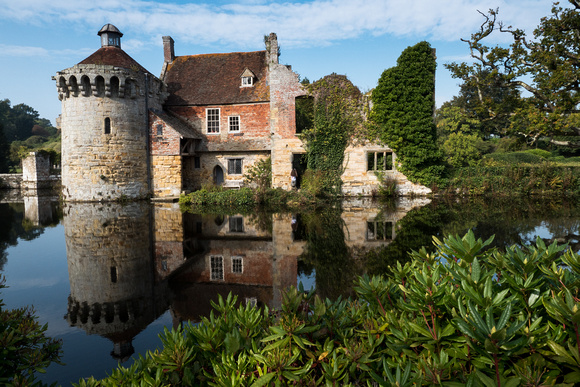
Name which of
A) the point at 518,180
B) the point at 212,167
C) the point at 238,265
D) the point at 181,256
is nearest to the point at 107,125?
the point at 212,167

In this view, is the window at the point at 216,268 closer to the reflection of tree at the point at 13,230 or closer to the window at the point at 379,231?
the window at the point at 379,231

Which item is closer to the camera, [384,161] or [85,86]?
[85,86]

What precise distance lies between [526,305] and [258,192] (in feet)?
59.8

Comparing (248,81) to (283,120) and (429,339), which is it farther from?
(429,339)

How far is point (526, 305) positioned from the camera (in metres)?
2.13

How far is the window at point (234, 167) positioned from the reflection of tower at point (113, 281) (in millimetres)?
11275

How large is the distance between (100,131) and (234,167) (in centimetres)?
832

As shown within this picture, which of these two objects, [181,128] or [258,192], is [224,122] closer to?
[181,128]

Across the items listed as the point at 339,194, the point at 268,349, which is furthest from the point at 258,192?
the point at 268,349

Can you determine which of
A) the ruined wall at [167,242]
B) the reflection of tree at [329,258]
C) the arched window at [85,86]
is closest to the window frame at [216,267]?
the ruined wall at [167,242]

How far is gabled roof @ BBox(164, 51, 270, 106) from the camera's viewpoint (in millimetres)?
24234

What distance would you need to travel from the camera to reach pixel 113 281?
731cm

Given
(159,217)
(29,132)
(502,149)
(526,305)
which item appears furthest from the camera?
(29,132)

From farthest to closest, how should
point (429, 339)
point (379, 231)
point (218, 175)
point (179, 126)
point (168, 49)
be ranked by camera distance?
point (168, 49), point (218, 175), point (179, 126), point (379, 231), point (429, 339)
